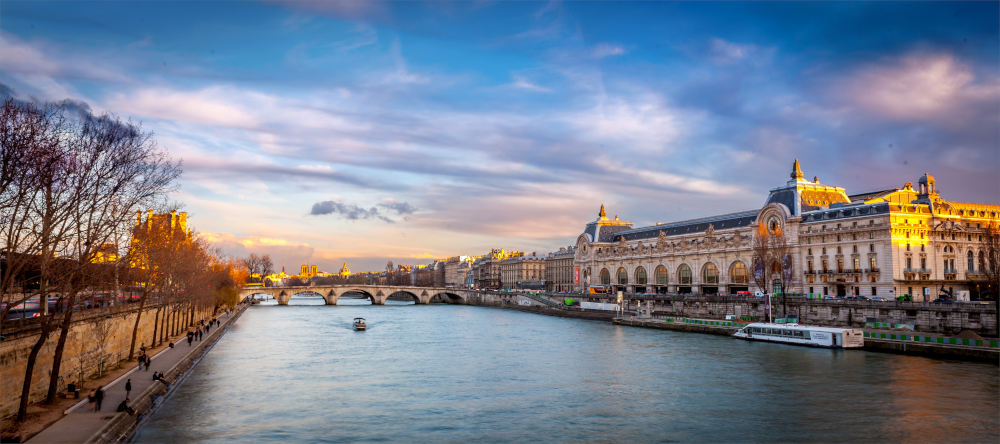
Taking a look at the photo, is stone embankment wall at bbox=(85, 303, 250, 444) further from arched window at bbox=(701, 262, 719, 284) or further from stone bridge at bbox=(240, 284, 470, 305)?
stone bridge at bbox=(240, 284, 470, 305)

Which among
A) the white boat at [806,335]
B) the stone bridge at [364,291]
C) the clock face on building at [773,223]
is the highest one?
the clock face on building at [773,223]

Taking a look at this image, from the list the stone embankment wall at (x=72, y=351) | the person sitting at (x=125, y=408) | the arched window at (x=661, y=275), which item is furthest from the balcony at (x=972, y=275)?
the person sitting at (x=125, y=408)

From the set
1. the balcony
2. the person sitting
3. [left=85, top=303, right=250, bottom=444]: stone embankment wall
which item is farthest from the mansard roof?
the person sitting

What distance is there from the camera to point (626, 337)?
71.8 m

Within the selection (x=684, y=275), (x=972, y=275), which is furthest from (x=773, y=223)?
(x=972, y=275)

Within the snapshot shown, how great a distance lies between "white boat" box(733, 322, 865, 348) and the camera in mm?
56469

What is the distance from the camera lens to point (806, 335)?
198 ft

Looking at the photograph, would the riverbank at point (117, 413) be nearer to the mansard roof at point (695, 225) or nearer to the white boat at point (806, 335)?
the white boat at point (806, 335)

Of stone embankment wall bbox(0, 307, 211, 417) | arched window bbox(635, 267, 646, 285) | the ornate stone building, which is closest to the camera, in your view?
stone embankment wall bbox(0, 307, 211, 417)

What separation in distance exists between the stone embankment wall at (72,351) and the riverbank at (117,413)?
1716 mm

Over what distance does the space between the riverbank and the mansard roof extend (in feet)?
291

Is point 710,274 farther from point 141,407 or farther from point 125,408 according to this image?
point 125,408

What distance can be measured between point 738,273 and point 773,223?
33.4ft

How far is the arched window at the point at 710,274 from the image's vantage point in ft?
370
